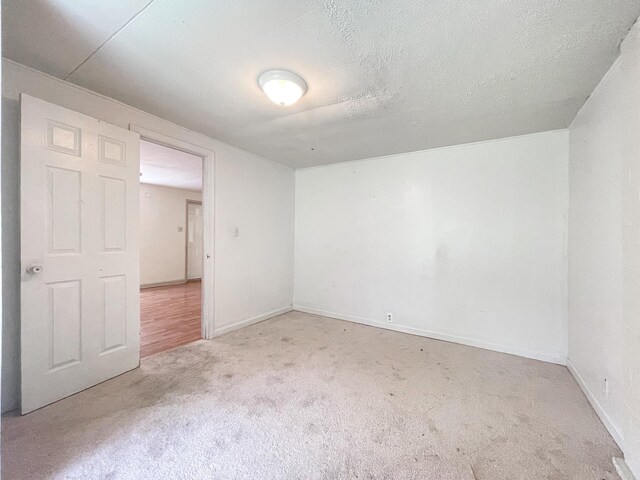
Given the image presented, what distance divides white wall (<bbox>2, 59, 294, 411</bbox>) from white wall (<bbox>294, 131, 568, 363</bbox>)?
50 centimetres

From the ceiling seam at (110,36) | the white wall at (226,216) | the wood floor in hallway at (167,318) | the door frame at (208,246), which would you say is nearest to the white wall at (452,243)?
the white wall at (226,216)

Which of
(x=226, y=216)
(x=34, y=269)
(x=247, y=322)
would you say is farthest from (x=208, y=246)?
(x=34, y=269)

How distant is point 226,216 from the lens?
3277 mm

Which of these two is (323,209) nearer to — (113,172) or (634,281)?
(113,172)

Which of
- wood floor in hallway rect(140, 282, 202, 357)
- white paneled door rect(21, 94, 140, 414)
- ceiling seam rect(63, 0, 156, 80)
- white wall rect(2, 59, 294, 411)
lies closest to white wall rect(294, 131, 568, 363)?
white wall rect(2, 59, 294, 411)

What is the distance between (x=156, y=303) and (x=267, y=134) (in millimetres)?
3553

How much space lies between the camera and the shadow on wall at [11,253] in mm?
1790

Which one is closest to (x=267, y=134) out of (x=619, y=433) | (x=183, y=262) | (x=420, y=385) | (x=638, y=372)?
(x=420, y=385)

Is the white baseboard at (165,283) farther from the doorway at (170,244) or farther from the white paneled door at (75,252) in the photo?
the white paneled door at (75,252)

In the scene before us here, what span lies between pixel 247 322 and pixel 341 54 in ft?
10.2

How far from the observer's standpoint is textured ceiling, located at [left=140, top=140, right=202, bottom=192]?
3686 millimetres

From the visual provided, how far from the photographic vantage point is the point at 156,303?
182 inches

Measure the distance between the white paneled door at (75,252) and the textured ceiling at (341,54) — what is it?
45 cm

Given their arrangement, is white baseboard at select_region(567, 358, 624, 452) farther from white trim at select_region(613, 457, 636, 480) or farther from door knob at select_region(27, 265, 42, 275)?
door knob at select_region(27, 265, 42, 275)
